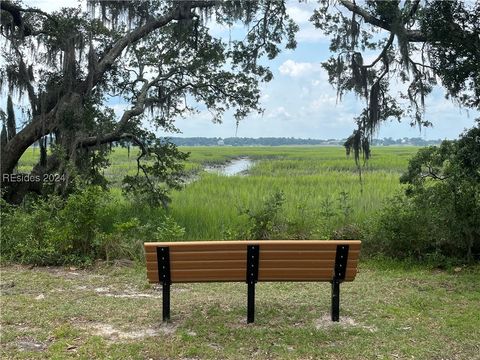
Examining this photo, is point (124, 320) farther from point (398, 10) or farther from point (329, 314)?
point (398, 10)

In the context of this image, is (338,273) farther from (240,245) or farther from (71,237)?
(71,237)

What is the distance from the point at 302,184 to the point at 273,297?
45.4 feet

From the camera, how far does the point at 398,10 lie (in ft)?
25.5

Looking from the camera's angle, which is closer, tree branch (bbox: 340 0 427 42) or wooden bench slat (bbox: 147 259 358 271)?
wooden bench slat (bbox: 147 259 358 271)

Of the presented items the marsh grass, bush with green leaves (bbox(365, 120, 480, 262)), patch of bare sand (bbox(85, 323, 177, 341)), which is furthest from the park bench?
the marsh grass

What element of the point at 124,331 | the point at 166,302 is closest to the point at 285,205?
the point at 166,302

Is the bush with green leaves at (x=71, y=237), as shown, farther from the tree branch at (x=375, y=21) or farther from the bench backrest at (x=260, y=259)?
the tree branch at (x=375, y=21)

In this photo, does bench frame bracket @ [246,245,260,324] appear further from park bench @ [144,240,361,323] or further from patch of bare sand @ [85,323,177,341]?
patch of bare sand @ [85,323,177,341]

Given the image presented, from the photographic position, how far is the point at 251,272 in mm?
4551

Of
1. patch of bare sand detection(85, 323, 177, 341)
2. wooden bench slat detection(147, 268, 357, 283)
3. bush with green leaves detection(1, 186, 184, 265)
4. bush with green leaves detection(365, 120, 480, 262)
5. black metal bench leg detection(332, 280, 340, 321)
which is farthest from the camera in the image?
bush with green leaves detection(1, 186, 184, 265)

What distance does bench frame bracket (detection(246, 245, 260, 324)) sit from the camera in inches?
176

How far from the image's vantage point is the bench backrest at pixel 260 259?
4.41m

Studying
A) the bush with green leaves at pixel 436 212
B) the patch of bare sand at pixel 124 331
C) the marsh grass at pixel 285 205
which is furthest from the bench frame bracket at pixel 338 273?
the marsh grass at pixel 285 205

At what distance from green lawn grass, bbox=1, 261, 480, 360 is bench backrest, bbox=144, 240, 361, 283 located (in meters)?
0.43
